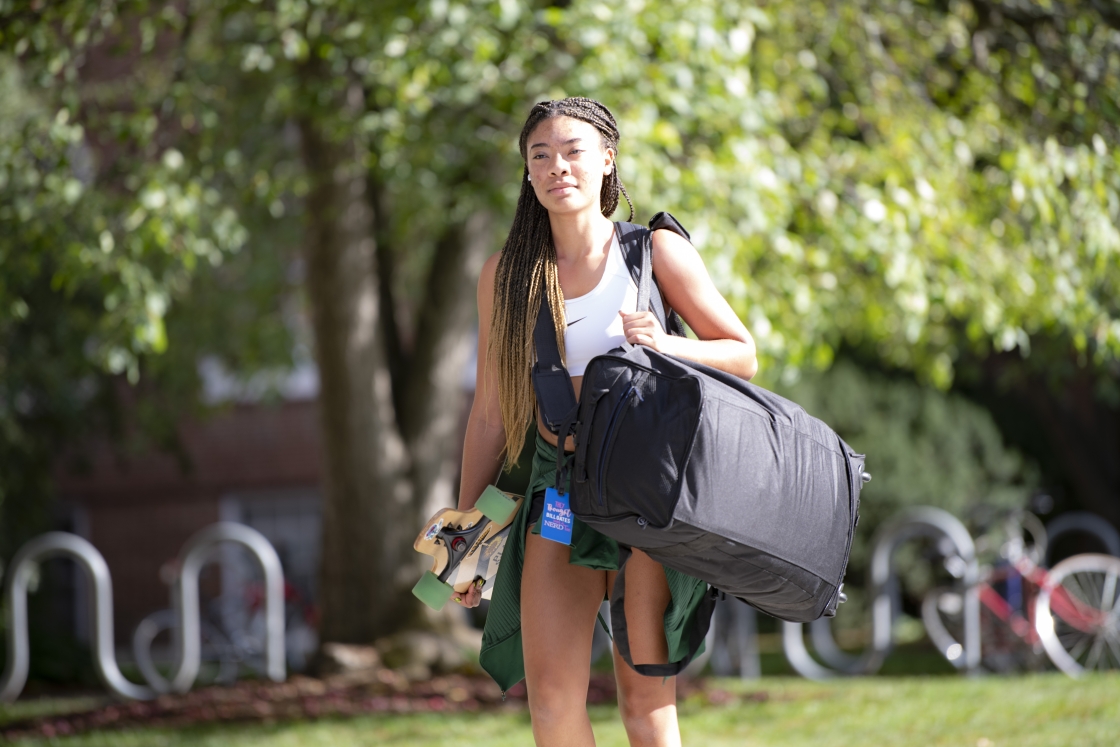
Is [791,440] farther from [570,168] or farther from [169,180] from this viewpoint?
[169,180]

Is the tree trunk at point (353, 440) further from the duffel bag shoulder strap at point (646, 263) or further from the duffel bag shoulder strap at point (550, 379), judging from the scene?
the duffel bag shoulder strap at point (550, 379)

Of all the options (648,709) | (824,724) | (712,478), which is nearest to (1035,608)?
(824,724)

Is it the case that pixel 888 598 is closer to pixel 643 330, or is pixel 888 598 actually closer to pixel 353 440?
pixel 353 440

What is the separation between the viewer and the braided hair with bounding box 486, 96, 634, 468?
2.90 meters

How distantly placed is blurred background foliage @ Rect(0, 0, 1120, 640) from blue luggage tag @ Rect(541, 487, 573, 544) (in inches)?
117

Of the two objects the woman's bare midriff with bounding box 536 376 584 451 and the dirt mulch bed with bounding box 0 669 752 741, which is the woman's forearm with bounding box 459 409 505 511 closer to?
the woman's bare midriff with bounding box 536 376 584 451

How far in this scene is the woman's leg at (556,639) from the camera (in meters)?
2.82

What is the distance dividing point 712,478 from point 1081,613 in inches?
254

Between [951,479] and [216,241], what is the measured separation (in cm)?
712

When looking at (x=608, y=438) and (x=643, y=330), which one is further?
(x=643, y=330)

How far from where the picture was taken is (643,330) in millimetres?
2727

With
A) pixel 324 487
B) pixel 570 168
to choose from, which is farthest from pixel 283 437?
pixel 570 168

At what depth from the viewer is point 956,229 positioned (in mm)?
6422

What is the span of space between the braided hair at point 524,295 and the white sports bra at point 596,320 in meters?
0.03
